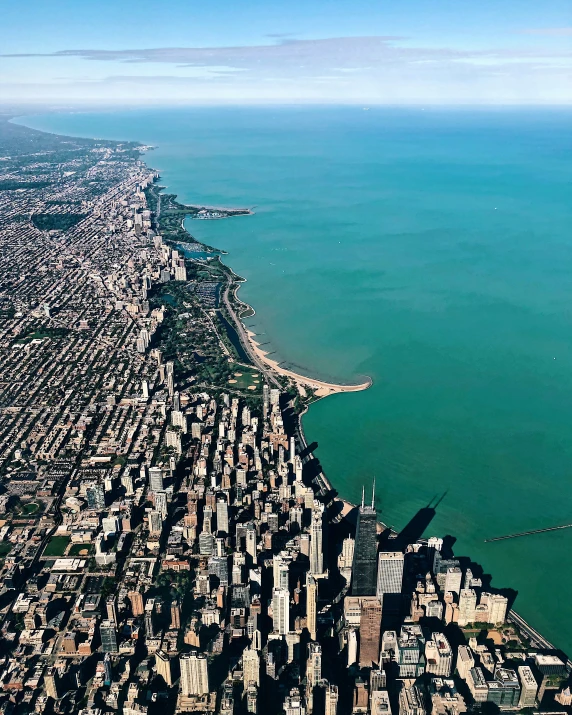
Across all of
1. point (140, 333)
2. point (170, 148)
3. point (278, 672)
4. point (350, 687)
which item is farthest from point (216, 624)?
point (170, 148)

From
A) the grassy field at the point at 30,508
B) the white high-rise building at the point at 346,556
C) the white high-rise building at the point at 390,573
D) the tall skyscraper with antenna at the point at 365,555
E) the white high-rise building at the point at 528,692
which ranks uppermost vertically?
the tall skyscraper with antenna at the point at 365,555

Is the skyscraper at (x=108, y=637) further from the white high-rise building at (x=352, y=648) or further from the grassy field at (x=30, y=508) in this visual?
the grassy field at (x=30, y=508)

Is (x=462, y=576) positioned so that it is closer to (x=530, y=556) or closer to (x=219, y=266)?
(x=530, y=556)

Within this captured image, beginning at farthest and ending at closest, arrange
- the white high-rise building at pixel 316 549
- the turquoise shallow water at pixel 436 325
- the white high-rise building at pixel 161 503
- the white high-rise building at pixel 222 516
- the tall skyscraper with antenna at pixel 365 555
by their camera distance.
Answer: the turquoise shallow water at pixel 436 325 < the white high-rise building at pixel 161 503 < the white high-rise building at pixel 222 516 < the white high-rise building at pixel 316 549 < the tall skyscraper with antenna at pixel 365 555

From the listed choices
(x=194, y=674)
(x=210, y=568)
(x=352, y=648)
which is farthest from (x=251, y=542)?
(x=194, y=674)

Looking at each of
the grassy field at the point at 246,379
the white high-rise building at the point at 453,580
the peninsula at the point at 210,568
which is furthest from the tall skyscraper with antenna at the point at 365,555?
the grassy field at the point at 246,379

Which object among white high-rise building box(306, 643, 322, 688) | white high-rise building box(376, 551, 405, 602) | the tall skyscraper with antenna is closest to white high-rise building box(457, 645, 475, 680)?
white high-rise building box(376, 551, 405, 602)

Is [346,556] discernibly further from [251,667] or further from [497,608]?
[251,667]
